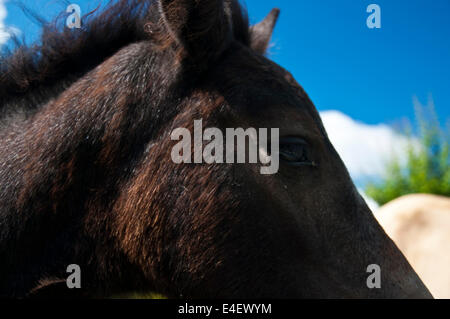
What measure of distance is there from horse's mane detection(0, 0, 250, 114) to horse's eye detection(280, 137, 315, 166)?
1177 mm

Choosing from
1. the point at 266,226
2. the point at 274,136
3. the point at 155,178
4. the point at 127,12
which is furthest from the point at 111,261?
the point at 127,12

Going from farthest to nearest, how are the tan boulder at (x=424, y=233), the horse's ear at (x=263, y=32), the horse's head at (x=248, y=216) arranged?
the tan boulder at (x=424, y=233) < the horse's ear at (x=263, y=32) < the horse's head at (x=248, y=216)

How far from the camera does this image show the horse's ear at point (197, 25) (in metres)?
2.54

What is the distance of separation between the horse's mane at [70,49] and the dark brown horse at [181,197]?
26 cm

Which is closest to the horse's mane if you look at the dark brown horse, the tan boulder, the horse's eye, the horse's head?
the dark brown horse

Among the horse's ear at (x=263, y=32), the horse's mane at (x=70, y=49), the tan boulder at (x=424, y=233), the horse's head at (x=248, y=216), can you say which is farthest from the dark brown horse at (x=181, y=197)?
the tan boulder at (x=424, y=233)

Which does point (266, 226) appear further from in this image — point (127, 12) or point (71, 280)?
point (127, 12)

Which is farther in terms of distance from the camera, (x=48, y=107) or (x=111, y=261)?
(x=48, y=107)

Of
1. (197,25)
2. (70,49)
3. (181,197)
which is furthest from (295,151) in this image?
(70,49)

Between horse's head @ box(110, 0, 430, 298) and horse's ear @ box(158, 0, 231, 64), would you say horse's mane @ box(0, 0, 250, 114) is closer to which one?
horse's ear @ box(158, 0, 231, 64)

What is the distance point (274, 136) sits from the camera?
258cm

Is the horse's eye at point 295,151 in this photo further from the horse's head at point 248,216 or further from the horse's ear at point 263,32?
the horse's ear at point 263,32

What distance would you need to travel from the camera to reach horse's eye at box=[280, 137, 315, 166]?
257 cm
